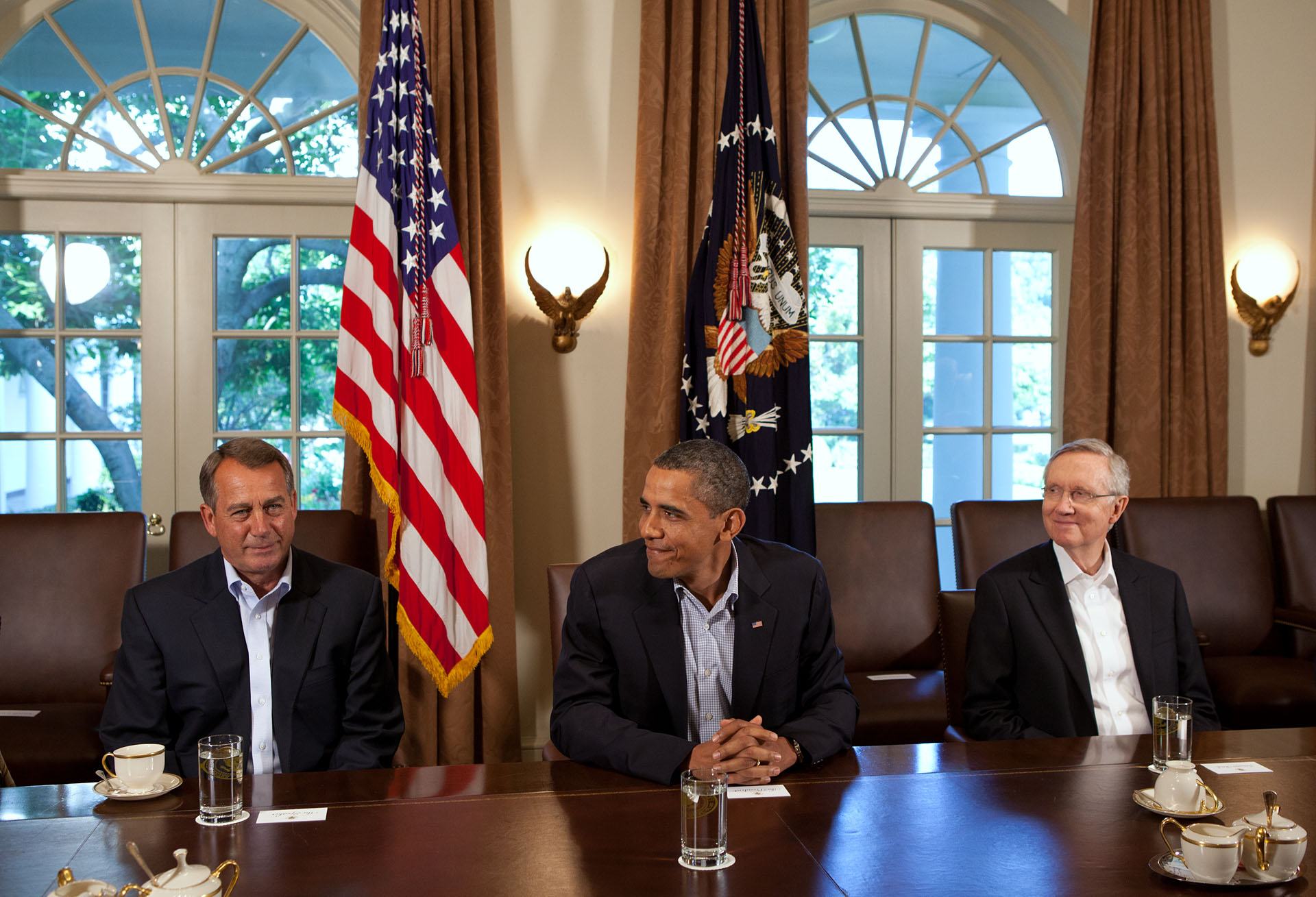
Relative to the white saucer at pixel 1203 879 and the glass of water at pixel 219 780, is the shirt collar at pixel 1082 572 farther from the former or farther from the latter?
the glass of water at pixel 219 780

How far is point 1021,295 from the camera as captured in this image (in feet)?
16.0

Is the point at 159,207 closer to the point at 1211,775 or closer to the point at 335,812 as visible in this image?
the point at 335,812

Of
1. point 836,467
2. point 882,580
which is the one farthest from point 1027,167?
point 882,580

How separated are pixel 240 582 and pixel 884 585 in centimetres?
228

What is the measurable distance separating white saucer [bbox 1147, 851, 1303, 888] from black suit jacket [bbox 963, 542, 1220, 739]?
39.0 inches

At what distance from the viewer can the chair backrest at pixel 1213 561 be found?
3.94 meters

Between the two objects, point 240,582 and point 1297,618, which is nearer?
point 240,582

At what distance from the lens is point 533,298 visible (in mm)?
4211

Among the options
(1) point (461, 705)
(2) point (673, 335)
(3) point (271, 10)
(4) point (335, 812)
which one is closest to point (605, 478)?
(2) point (673, 335)

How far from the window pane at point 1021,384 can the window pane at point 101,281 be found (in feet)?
11.8

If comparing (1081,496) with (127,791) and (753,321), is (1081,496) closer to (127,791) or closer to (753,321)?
(753,321)

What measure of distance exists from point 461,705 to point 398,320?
4.56ft

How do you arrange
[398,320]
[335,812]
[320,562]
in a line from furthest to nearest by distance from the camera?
[398,320], [320,562], [335,812]

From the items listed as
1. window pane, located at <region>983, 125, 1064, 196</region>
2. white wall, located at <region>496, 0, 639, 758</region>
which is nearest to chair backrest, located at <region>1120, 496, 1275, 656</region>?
window pane, located at <region>983, 125, 1064, 196</region>
